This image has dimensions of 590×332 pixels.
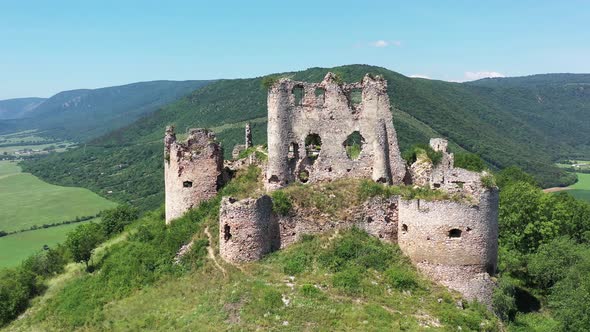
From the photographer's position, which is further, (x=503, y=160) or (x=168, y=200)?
(x=503, y=160)

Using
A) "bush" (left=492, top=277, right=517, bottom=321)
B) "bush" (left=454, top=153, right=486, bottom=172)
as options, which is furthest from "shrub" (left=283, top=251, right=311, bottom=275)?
"bush" (left=454, top=153, right=486, bottom=172)

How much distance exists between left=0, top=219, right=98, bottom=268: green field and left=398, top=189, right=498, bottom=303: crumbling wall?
249ft

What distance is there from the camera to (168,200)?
32.7 m

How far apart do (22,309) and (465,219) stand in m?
27.7

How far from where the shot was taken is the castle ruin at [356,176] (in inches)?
1003

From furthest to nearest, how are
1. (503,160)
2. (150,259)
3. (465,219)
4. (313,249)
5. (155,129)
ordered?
(155,129) < (503,160) < (150,259) < (313,249) < (465,219)

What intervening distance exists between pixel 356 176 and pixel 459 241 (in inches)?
284

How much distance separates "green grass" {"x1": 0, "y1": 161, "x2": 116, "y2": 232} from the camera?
385 ft

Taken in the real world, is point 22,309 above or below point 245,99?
below

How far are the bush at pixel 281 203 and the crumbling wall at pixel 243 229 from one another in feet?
2.35

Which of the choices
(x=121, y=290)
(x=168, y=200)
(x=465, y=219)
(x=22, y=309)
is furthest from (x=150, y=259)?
(x=465, y=219)

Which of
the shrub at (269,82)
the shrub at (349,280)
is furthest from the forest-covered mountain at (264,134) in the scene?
the shrub at (349,280)

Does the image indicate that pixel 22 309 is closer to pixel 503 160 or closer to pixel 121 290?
pixel 121 290

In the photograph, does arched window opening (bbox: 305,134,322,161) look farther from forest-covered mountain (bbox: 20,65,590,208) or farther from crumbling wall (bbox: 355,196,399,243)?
forest-covered mountain (bbox: 20,65,590,208)
